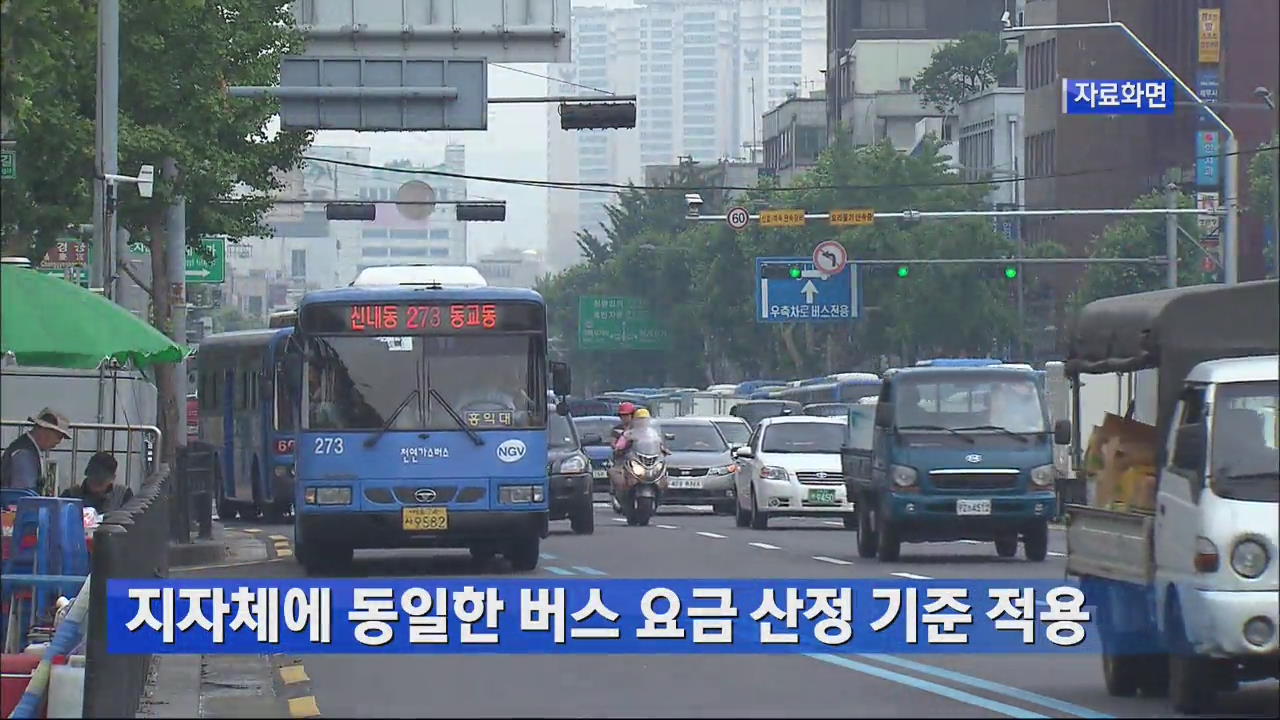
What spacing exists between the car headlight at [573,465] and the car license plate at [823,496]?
3452 millimetres

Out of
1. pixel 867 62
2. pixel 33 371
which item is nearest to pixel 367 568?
pixel 33 371

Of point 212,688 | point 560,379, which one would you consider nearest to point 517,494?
point 560,379

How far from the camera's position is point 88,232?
142ft

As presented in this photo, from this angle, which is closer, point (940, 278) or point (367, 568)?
Result: point (367, 568)

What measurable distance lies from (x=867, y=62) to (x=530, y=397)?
399 ft

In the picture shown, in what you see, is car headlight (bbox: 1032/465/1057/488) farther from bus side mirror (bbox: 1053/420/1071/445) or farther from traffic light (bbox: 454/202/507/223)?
traffic light (bbox: 454/202/507/223)

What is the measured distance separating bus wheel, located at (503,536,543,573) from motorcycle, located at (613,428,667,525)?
12515 mm

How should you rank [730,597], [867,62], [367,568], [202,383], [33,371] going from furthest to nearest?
1. [867,62]
2. [202,383]
3. [33,371]
4. [367,568]
5. [730,597]

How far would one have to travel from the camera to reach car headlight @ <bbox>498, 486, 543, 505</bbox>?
27453mm

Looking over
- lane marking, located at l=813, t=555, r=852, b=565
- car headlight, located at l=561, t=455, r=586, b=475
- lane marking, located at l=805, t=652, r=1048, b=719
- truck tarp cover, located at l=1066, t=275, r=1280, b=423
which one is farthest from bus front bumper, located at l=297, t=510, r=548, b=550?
truck tarp cover, located at l=1066, t=275, r=1280, b=423

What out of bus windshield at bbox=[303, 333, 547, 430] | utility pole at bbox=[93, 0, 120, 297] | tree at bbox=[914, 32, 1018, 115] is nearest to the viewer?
bus windshield at bbox=[303, 333, 547, 430]

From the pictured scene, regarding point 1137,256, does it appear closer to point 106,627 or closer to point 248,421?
point 248,421

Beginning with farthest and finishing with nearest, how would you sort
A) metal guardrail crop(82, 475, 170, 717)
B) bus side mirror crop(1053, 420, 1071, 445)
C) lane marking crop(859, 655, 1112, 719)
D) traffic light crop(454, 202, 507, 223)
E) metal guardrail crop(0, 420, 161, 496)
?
traffic light crop(454, 202, 507, 223) → metal guardrail crop(0, 420, 161, 496) → bus side mirror crop(1053, 420, 1071, 445) → lane marking crop(859, 655, 1112, 719) → metal guardrail crop(82, 475, 170, 717)

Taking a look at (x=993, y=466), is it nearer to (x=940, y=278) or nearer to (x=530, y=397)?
(x=530, y=397)
